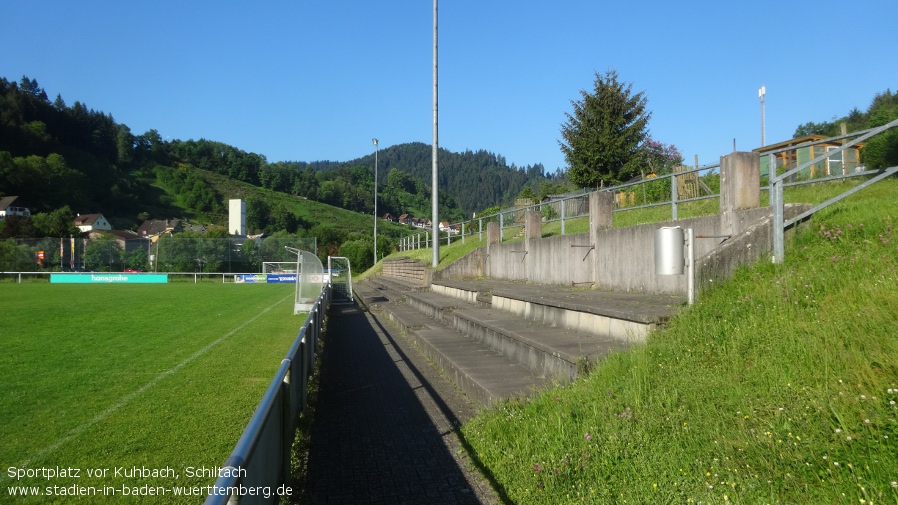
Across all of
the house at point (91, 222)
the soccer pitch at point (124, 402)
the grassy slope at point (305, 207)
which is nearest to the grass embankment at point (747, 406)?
the soccer pitch at point (124, 402)

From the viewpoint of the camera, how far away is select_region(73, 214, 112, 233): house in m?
89.3

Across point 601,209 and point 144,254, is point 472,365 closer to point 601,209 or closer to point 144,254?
point 601,209

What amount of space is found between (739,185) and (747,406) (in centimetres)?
440

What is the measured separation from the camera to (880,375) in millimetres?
3174

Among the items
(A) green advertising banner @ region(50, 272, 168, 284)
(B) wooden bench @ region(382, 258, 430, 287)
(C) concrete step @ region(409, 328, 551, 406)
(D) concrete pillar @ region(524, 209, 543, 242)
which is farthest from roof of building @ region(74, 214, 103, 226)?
(C) concrete step @ region(409, 328, 551, 406)

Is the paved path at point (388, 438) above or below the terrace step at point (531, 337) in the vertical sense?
below

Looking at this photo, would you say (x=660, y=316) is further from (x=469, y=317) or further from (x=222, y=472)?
(x=469, y=317)

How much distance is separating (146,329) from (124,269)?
3731 centimetres

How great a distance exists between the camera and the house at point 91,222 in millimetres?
89312

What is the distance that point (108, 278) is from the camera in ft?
147

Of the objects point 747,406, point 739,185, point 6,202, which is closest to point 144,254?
point 6,202

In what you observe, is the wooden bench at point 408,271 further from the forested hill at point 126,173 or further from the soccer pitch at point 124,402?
the forested hill at point 126,173

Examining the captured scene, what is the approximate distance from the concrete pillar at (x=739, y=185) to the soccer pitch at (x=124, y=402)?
5676 millimetres

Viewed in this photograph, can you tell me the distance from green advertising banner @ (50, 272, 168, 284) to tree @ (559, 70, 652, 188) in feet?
105
